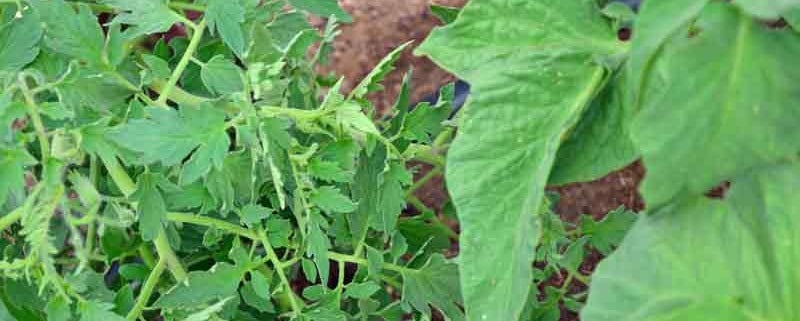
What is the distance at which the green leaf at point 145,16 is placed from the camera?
93cm

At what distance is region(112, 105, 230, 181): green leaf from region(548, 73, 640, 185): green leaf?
11.4 inches

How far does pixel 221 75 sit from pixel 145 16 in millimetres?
89

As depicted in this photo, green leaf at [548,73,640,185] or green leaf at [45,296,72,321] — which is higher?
green leaf at [548,73,640,185]

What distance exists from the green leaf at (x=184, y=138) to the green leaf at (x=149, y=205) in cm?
6

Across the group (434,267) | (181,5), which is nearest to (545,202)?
(434,267)

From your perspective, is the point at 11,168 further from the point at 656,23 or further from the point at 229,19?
the point at 656,23

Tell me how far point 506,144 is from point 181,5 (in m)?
0.46

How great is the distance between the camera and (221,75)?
95 cm

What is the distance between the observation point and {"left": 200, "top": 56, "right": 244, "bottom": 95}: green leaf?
37.1 inches

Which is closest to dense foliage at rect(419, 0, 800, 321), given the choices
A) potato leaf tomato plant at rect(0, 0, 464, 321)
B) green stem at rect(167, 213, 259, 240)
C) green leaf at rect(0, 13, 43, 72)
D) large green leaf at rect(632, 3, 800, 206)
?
large green leaf at rect(632, 3, 800, 206)

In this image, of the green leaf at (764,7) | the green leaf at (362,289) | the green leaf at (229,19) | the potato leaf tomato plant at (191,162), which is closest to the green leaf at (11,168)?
the potato leaf tomato plant at (191,162)

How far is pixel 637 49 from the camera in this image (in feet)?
1.93

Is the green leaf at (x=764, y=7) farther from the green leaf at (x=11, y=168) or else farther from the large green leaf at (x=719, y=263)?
the green leaf at (x=11, y=168)

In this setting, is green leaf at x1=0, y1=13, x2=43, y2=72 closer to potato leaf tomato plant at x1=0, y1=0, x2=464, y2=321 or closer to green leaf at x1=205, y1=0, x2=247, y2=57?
potato leaf tomato plant at x1=0, y1=0, x2=464, y2=321
